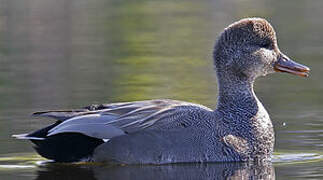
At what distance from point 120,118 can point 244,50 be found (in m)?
1.64

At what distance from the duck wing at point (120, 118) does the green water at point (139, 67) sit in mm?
412

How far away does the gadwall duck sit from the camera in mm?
11344

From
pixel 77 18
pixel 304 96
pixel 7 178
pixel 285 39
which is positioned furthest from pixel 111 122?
pixel 77 18

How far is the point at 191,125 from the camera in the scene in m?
11.6

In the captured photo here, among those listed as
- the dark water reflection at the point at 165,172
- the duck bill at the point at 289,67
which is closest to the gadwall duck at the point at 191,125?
the duck bill at the point at 289,67

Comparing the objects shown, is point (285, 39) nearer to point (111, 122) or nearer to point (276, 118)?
point (276, 118)

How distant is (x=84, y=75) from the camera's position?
17.8m

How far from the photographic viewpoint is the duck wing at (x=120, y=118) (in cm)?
1130

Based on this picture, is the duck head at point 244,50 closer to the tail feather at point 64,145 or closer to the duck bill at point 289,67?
the duck bill at point 289,67

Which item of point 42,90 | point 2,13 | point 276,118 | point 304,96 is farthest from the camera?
point 2,13

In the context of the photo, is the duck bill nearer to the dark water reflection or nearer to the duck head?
the duck head

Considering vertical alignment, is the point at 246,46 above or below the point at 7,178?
above

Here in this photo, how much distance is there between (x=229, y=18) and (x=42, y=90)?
992cm

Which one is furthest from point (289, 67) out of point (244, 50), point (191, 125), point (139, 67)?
point (139, 67)
